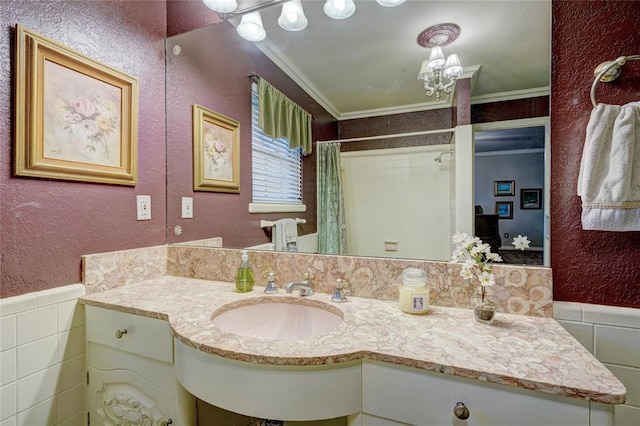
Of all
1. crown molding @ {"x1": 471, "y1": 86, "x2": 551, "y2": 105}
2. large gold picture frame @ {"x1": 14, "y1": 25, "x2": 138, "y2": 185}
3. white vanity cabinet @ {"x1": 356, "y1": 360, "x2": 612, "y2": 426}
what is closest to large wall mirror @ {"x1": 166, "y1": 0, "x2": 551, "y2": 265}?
crown molding @ {"x1": 471, "y1": 86, "x2": 551, "y2": 105}

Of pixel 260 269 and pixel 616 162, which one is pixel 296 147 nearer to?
pixel 260 269

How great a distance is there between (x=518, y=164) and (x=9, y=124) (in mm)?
1603

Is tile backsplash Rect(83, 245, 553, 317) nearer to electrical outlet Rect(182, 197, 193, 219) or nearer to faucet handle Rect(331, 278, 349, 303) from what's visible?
faucet handle Rect(331, 278, 349, 303)

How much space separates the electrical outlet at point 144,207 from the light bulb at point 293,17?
39.3 inches

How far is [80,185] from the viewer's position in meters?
1.07

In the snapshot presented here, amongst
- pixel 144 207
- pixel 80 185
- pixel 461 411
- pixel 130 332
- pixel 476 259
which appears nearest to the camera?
pixel 461 411

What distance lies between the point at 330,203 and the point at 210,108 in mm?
806

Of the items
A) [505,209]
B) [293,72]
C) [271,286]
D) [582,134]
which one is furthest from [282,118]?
[582,134]

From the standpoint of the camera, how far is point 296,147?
4.35 ft

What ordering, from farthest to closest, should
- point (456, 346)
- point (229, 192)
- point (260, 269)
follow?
1. point (229, 192)
2. point (260, 269)
3. point (456, 346)

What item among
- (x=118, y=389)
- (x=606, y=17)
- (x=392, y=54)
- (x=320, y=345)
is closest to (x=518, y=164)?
(x=606, y=17)

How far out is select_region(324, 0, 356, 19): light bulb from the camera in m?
1.12

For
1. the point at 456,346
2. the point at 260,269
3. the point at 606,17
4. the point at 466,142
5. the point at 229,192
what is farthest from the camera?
the point at 229,192

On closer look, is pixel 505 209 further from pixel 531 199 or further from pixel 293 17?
pixel 293 17
